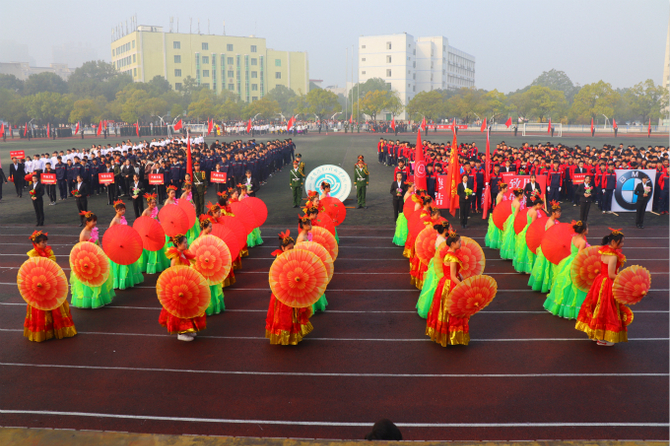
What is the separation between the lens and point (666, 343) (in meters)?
7.96

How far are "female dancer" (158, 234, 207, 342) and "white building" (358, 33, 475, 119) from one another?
120700 mm

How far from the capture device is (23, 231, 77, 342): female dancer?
798 cm

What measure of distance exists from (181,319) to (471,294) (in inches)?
175

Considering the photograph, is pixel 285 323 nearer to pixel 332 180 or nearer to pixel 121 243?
pixel 121 243

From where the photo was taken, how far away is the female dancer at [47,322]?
798cm

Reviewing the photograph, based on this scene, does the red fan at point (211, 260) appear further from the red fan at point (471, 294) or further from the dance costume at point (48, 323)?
the red fan at point (471, 294)

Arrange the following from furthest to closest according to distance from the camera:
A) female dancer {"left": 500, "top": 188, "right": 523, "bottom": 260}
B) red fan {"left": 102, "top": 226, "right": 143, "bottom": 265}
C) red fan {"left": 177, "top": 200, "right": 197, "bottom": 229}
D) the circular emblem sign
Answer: the circular emblem sign < female dancer {"left": 500, "top": 188, "right": 523, "bottom": 260} < red fan {"left": 177, "top": 200, "right": 197, "bottom": 229} < red fan {"left": 102, "top": 226, "right": 143, "bottom": 265}

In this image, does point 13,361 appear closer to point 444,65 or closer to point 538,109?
point 538,109

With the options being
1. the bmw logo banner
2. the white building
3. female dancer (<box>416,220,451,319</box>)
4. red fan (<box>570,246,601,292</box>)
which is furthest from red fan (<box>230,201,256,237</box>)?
the white building

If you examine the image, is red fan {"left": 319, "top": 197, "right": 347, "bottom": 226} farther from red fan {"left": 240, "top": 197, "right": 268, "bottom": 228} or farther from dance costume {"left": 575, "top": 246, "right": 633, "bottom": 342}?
dance costume {"left": 575, "top": 246, "right": 633, "bottom": 342}

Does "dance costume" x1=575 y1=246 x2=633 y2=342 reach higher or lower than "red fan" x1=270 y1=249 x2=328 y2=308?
lower

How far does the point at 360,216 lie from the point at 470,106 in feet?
223

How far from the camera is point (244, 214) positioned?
12.2 m

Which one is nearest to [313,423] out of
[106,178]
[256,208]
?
[256,208]
